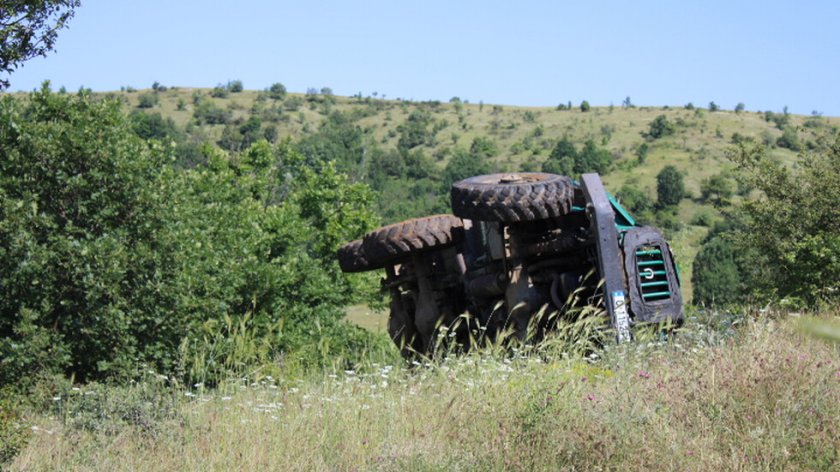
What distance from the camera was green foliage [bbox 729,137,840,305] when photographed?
16594mm

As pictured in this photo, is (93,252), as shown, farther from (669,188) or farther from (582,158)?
(582,158)

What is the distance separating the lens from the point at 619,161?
9425cm

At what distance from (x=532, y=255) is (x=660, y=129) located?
9860 centimetres

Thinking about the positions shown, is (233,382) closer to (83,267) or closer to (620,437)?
(620,437)

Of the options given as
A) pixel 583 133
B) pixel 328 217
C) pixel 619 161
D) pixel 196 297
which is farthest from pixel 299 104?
pixel 196 297

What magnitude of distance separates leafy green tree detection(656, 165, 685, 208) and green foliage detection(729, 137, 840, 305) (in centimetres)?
5699

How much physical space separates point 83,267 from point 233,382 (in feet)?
24.3

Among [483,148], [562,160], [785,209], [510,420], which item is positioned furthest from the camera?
[483,148]

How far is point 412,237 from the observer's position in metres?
10.9

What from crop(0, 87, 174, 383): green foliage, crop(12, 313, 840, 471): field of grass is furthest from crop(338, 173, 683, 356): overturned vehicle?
crop(0, 87, 174, 383): green foliage

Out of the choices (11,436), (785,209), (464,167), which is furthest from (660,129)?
(11,436)

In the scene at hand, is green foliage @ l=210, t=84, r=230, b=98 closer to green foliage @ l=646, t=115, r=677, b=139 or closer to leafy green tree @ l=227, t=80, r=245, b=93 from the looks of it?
leafy green tree @ l=227, t=80, r=245, b=93

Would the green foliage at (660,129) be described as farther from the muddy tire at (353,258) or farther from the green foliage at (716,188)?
the muddy tire at (353,258)

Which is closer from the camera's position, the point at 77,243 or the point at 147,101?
the point at 77,243
